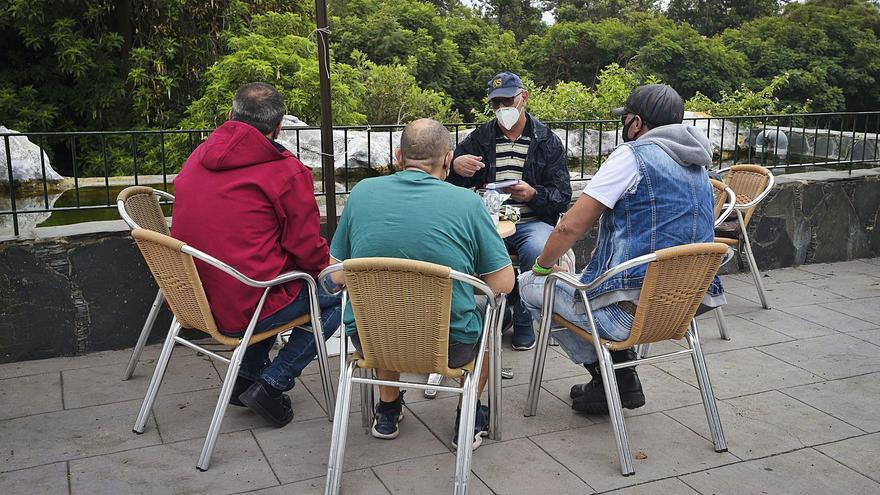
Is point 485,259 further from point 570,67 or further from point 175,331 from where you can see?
point 570,67

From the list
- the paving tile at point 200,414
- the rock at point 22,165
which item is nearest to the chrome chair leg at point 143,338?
the paving tile at point 200,414

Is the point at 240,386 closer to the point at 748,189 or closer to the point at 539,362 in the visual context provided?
the point at 539,362

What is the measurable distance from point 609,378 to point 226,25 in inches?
401

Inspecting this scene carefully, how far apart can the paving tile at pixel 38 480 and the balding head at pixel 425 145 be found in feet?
5.42

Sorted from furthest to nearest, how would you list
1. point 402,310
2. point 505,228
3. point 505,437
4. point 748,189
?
point 748,189 → point 505,228 → point 505,437 → point 402,310

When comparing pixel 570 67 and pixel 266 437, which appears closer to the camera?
pixel 266 437

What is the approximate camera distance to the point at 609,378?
10.1 ft

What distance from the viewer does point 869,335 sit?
4668 millimetres

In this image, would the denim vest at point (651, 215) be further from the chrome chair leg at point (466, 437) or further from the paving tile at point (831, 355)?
the paving tile at point (831, 355)

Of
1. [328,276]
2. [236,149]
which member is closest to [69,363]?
[236,149]

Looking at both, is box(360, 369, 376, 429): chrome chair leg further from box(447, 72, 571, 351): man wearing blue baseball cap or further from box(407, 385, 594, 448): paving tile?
box(447, 72, 571, 351): man wearing blue baseball cap

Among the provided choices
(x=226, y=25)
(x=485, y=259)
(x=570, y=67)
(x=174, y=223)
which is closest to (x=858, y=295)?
(x=485, y=259)

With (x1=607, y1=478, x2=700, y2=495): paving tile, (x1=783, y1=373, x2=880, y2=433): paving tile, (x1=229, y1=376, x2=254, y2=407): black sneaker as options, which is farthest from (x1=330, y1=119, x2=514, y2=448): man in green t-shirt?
(x1=783, y1=373, x2=880, y2=433): paving tile

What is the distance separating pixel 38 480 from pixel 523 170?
269cm
